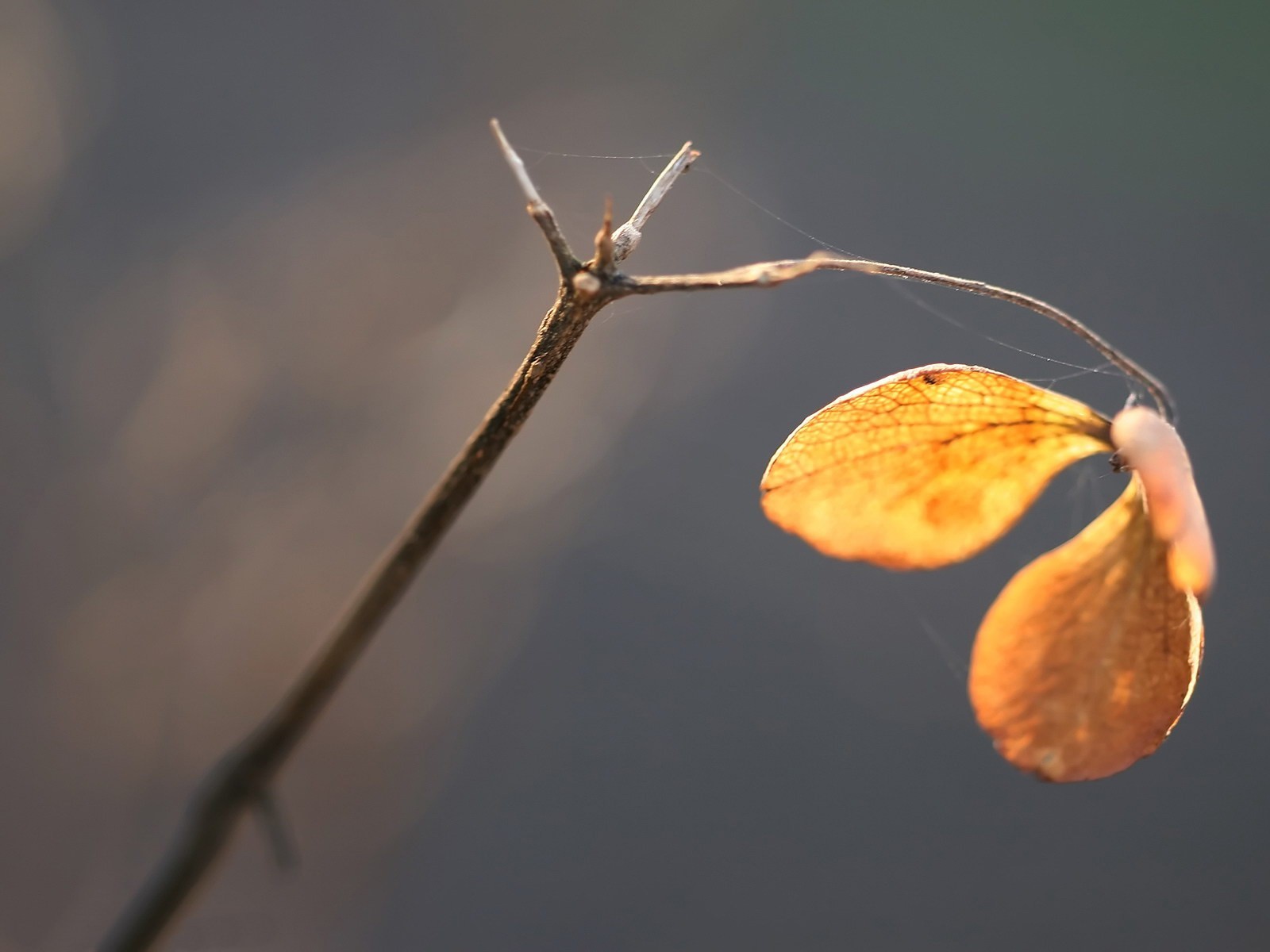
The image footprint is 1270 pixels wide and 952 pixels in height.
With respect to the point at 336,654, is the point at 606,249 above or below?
above

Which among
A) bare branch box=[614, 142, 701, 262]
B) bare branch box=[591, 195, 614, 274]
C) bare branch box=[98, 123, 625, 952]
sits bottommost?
bare branch box=[98, 123, 625, 952]

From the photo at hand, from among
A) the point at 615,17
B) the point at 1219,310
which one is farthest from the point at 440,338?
the point at 1219,310

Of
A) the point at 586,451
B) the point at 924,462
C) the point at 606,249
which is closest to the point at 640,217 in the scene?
the point at 606,249

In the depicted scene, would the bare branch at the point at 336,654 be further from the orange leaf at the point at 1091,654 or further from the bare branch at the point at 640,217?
the orange leaf at the point at 1091,654

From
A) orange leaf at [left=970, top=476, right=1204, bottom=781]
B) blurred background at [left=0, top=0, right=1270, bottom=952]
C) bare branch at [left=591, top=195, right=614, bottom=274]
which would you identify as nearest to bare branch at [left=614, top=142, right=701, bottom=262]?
bare branch at [left=591, top=195, right=614, bottom=274]

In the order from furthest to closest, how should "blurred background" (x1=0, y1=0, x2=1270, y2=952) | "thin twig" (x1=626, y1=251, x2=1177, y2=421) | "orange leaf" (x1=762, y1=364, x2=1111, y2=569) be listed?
1. "blurred background" (x1=0, y1=0, x2=1270, y2=952)
2. "orange leaf" (x1=762, y1=364, x2=1111, y2=569)
3. "thin twig" (x1=626, y1=251, x2=1177, y2=421)

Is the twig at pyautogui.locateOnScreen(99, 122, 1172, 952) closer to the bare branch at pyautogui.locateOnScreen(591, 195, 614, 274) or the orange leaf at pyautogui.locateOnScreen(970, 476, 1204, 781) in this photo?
the bare branch at pyautogui.locateOnScreen(591, 195, 614, 274)

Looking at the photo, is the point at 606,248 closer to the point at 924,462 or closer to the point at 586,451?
the point at 924,462
